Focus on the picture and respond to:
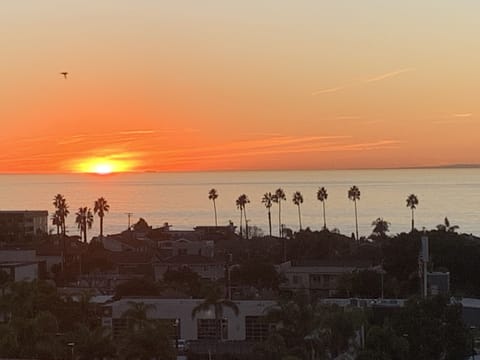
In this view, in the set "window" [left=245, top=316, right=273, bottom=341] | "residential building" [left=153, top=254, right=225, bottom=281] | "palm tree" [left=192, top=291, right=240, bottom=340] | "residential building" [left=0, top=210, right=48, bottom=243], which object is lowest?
"window" [left=245, top=316, right=273, bottom=341]

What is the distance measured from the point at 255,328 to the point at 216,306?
6.80 feet

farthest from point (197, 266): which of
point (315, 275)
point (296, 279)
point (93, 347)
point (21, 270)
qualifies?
point (93, 347)

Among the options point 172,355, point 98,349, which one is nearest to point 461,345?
point 172,355

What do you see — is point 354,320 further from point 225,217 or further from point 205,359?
point 225,217

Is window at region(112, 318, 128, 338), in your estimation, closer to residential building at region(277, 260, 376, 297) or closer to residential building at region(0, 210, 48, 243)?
residential building at region(277, 260, 376, 297)

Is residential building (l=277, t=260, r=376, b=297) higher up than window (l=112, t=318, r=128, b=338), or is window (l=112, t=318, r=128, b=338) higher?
residential building (l=277, t=260, r=376, b=297)

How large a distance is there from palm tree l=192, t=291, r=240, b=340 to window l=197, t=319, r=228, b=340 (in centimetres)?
5

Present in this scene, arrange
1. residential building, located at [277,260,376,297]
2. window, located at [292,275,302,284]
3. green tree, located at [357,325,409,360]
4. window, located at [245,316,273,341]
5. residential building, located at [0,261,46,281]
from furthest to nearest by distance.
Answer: window, located at [292,275,302,284] → residential building, located at [277,260,376,297] → residential building, located at [0,261,46,281] → window, located at [245,316,273,341] → green tree, located at [357,325,409,360]

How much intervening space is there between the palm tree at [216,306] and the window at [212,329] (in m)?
0.05

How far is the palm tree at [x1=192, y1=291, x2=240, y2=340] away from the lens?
104 feet

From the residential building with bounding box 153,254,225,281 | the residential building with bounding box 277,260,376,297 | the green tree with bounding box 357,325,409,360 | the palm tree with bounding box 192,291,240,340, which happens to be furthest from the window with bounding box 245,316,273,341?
the residential building with bounding box 153,254,225,281

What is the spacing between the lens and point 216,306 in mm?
31672

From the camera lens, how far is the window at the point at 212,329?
32.5 meters

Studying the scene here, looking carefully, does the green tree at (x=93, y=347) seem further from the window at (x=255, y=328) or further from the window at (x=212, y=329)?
the window at (x=255, y=328)
